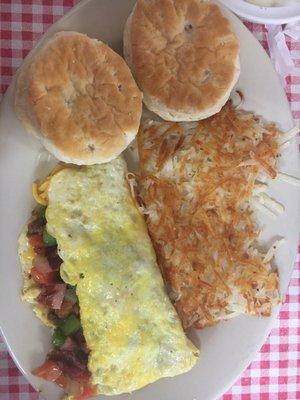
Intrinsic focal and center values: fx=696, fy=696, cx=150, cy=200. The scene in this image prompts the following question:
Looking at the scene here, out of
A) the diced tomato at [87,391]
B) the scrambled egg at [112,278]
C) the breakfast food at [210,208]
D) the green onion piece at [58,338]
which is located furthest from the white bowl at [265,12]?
the diced tomato at [87,391]

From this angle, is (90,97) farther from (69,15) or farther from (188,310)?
(188,310)

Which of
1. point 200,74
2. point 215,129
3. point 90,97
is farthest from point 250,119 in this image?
point 90,97

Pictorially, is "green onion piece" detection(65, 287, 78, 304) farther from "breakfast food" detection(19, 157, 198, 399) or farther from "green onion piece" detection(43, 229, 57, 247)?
"green onion piece" detection(43, 229, 57, 247)

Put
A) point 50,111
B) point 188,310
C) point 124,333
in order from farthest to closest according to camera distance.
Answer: point 188,310, point 124,333, point 50,111

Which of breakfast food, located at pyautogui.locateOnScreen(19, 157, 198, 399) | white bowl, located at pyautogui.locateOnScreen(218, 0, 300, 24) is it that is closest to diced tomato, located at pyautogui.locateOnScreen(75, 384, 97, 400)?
breakfast food, located at pyautogui.locateOnScreen(19, 157, 198, 399)

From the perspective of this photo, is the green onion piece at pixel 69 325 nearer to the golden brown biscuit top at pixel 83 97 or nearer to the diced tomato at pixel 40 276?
the diced tomato at pixel 40 276

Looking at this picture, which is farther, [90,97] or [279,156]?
[279,156]

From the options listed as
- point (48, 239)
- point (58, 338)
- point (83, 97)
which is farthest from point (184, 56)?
point (58, 338)
